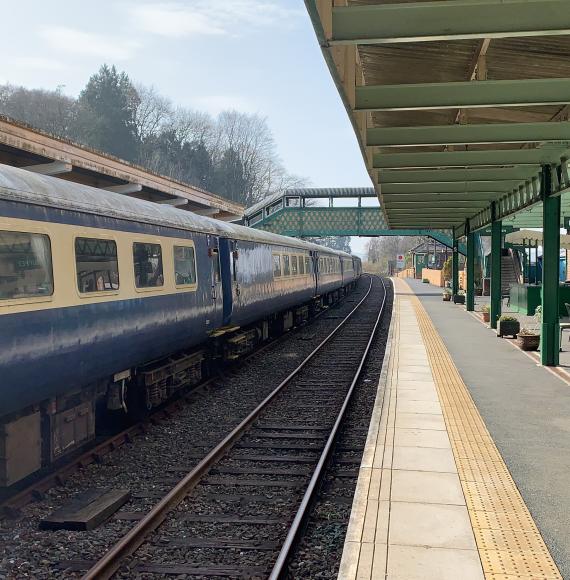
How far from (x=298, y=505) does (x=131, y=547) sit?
5.89 feet

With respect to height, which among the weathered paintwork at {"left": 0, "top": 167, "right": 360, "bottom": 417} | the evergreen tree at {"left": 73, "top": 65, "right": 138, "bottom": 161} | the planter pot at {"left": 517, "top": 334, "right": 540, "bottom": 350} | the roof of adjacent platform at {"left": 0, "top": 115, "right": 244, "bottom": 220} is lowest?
the planter pot at {"left": 517, "top": 334, "right": 540, "bottom": 350}

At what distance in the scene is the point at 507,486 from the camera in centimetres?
618

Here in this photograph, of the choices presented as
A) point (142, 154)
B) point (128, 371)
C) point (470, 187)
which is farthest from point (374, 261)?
point (128, 371)

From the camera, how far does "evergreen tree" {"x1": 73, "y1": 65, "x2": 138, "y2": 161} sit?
7362cm

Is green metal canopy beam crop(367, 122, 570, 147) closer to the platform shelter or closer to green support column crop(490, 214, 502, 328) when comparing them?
the platform shelter

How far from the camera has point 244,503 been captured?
6523 millimetres

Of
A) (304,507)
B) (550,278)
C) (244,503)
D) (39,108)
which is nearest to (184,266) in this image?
(244,503)

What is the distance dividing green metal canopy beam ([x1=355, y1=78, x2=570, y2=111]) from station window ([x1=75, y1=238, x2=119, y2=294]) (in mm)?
3536

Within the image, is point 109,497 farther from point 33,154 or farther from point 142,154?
point 142,154

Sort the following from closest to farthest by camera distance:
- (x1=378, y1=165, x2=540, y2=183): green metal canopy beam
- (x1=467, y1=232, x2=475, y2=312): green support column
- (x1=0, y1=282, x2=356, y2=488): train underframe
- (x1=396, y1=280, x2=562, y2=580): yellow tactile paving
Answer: (x1=396, y1=280, x2=562, y2=580): yellow tactile paving < (x1=0, y1=282, x2=356, y2=488): train underframe < (x1=378, y1=165, x2=540, y2=183): green metal canopy beam < (x1=467, y1=232, x2=475, y2=312): green support column

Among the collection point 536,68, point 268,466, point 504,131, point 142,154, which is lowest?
point 268,466

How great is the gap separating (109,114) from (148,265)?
73.4 meters

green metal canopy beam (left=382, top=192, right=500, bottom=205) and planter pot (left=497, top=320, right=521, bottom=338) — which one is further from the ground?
green metal canopy beam (left=382, top=192, right=500, bottom=205)

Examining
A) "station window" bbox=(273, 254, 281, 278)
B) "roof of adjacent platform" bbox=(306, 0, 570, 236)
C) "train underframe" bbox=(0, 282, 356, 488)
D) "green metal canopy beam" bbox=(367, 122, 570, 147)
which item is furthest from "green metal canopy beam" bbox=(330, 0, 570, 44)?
"station window" bbox=(273, 254, 281, 278)
